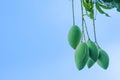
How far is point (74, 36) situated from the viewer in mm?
1182

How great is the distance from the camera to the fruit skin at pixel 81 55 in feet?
3.63

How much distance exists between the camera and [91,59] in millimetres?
A: 1143

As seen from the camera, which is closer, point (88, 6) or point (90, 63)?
point (90, 63)

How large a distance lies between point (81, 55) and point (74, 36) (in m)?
0.07

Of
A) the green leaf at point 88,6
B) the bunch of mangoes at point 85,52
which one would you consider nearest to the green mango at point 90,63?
the bunch of mangoes at point 85,52

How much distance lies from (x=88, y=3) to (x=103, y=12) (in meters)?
0.07

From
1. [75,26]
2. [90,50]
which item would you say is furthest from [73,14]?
[90,50]

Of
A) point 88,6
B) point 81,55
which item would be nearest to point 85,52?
point 81,55

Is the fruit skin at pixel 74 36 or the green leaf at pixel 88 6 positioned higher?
the green leaf at pixel 88 6

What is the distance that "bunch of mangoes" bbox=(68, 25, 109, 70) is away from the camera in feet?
3.68

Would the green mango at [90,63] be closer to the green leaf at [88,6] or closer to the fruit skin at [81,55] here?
the fruit skin at [81,55]

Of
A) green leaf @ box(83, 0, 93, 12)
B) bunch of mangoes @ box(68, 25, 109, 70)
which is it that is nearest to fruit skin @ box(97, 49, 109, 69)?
bunch of mangoes @ box(68, 25, 109, 70)

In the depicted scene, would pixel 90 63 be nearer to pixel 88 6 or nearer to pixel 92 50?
pixel 92 50

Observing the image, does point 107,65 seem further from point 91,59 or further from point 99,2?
point 99,2
